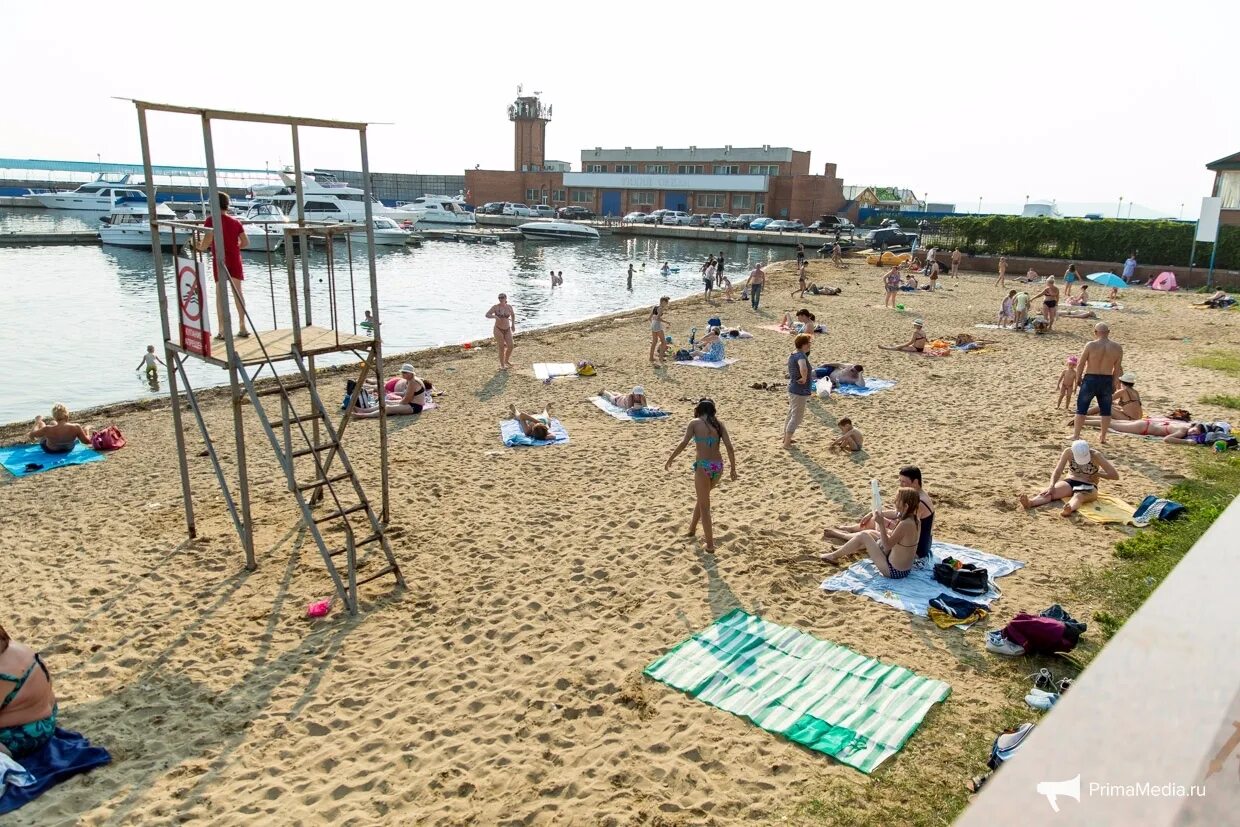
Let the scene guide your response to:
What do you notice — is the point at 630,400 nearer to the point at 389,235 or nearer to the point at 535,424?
the point at 535,424

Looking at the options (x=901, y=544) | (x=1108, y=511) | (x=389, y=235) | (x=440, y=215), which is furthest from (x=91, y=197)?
(x=1108, y=511)

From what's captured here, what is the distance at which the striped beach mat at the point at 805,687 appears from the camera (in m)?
5.70

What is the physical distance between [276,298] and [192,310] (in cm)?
3298

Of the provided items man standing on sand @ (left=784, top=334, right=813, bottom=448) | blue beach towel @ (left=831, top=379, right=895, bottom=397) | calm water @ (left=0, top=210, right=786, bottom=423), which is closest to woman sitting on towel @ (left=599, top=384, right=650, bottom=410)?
man standing on sand @ (left=784, top=334, right=813, bottom=448)

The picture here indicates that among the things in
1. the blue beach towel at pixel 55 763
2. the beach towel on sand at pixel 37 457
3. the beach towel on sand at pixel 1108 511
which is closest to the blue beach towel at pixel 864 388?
the beach towel on sand at pixel 1108 511

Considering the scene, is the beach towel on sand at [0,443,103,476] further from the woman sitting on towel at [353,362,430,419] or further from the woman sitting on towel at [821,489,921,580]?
the woman sitting on towel at [821,489,921,580]

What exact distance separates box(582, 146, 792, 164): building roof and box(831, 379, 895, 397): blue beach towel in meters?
69.1

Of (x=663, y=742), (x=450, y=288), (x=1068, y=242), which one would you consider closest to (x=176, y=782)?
(x=663, y=742)

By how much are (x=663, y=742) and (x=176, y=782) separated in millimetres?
3323

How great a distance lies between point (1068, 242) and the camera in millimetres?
41000

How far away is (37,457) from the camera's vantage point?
1288 cm

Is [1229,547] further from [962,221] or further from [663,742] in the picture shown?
[962,221]

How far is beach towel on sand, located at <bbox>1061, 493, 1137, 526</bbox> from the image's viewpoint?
9297 mm

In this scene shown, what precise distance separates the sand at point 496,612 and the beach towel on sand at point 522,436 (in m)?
0.31
